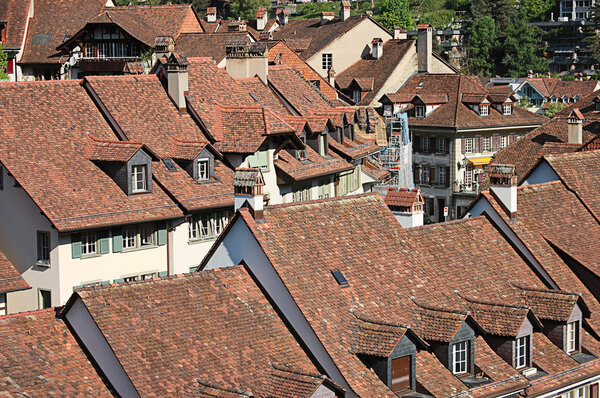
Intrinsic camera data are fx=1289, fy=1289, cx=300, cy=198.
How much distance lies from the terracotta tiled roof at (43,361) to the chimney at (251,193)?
6.47 meters

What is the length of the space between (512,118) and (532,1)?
4290 inches

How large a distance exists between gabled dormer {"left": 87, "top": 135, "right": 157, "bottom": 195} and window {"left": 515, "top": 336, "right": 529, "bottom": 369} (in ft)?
54.3

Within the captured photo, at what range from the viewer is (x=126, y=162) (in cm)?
4522

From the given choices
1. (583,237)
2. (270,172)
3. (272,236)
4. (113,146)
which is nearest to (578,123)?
(270,172)

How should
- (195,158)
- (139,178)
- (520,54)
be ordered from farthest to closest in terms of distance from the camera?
(520,54) → (195,158) → (139,178)

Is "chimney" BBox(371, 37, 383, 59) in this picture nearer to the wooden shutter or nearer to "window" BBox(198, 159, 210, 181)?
"window" BBox(198, 159, 210, 181)

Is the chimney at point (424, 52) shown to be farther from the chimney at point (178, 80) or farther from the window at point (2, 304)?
the window at point (2, 304)

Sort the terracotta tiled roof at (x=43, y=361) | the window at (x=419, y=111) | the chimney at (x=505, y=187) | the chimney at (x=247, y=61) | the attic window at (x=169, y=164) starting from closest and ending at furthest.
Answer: the terracotta tiled roof at (x=43, y=361)
the chimney at (x=505, y=187)
the attic window at (x=169, y=164)
the chimney at (x=247, y=61)
the window at (x=419, y=111)

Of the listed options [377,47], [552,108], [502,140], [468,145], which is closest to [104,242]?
[468,145]

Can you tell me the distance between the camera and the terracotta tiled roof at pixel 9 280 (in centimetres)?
3903

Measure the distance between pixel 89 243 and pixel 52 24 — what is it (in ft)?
147

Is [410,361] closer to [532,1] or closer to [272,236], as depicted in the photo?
[272,236]

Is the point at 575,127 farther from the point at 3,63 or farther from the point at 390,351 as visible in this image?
the point at 390,351

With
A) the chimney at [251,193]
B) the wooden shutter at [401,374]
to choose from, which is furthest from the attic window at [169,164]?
the wooden shutter at [401,374]
